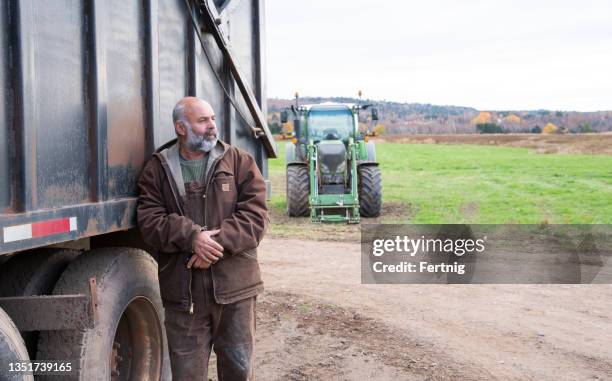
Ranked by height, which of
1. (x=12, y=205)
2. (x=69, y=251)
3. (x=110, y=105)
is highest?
(x=110, y=105)

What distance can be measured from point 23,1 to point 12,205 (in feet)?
2.49

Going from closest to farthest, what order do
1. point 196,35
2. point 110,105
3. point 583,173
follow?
point 110,105 < point 196,35 < point 583,173

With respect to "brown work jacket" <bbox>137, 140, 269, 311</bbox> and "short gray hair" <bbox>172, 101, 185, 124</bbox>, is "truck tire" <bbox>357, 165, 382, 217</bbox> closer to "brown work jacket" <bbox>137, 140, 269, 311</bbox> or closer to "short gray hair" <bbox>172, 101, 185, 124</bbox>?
"brown work jacket" <bbox>137, 140, 269, 311</bbox>

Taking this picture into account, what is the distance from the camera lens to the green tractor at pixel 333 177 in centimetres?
1433

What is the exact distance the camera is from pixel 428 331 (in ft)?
21.8

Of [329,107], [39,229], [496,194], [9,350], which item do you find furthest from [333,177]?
[9,350]

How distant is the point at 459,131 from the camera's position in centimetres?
7862

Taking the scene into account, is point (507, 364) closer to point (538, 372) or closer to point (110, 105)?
point (538, 372)

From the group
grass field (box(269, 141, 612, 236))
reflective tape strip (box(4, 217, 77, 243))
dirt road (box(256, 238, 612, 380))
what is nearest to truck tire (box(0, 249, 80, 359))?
reflective tape strip (box(4, 217, 77, 243))

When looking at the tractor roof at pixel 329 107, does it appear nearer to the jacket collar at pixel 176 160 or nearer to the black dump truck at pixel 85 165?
the black dump truck at pixel 85 165

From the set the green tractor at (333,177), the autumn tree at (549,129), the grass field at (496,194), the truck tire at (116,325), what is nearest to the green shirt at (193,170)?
the truck tire at (116,325)

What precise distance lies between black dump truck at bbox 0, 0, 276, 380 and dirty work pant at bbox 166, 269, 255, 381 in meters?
0.30

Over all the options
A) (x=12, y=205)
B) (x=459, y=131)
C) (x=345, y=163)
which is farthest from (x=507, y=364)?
(x=459, y=131)

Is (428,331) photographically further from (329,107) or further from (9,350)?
(329,107)
